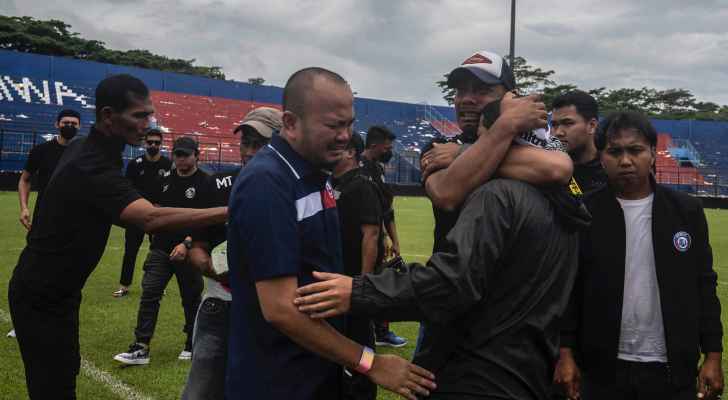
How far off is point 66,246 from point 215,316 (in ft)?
2.90

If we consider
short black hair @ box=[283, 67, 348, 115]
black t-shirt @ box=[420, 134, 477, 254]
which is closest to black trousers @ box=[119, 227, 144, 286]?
black t-shirt @ box=[420, 134, 477, 254]

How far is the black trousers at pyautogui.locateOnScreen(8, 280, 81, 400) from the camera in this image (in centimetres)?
322

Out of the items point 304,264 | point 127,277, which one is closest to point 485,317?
point 304,264

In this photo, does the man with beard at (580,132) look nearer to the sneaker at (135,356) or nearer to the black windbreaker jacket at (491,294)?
the black windbreaker jacket at (491,294)

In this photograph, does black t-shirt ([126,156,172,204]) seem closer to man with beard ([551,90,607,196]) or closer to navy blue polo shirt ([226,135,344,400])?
man with beard ([551,90,607,196])

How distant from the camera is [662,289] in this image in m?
2.80

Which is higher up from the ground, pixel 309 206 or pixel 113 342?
pixel 309 206

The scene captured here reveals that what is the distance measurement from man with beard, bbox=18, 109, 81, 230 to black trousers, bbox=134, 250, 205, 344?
223 centimetres

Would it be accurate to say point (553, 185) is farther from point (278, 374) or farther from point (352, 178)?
point (352, 178)

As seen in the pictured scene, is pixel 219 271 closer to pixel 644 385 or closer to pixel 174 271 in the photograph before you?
pixel 644 385

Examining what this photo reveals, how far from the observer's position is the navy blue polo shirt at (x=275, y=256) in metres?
1.93

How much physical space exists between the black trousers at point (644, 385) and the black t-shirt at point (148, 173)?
662 cm

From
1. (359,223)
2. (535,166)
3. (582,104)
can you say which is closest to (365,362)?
(535,166)

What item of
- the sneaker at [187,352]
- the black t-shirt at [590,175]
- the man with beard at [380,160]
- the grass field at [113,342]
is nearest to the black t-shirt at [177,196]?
the sneaker at [187,352]
